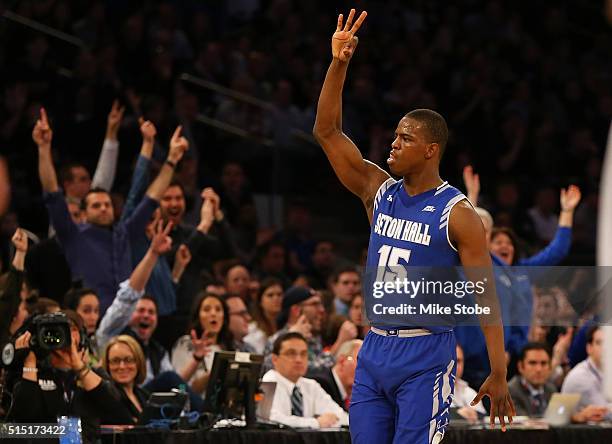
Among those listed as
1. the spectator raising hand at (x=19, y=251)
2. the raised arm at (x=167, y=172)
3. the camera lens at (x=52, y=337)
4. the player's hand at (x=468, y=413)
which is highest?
the raised arm at (x=167, y=172)

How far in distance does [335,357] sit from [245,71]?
5.40 meters

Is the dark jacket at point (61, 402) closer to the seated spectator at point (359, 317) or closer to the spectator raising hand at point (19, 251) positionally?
the spectator raising hand at point (19, 251)

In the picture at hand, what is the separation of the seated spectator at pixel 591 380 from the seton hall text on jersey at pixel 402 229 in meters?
3.23

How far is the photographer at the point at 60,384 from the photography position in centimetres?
742

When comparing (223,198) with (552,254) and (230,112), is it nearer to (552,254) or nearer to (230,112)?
(230,112)

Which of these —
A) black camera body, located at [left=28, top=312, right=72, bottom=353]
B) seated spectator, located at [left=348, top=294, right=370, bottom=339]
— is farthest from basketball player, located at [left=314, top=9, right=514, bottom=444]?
seated spectator, located at [left=348, top=294, right=370, bottom=339]

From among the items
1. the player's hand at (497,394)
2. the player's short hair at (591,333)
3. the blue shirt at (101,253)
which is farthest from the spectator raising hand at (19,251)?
the player's short hair at (591,333)

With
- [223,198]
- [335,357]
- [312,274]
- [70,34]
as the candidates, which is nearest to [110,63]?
[70,34]

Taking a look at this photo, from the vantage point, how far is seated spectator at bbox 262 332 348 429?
8766mm

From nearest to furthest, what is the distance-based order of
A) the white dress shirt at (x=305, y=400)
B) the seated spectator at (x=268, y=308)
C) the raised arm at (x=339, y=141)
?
the raised arm at (x=339, y=141) < the white dress shirt at (x=305, y=400) < the seated spectator at (x=268, y=308)

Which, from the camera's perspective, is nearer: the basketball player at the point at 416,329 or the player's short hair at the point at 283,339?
the basketball player at the point at 416,329

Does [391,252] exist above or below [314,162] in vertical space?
below

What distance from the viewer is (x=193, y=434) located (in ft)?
25.2

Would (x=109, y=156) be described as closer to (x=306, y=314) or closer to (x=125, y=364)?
(x=306, y=314)
